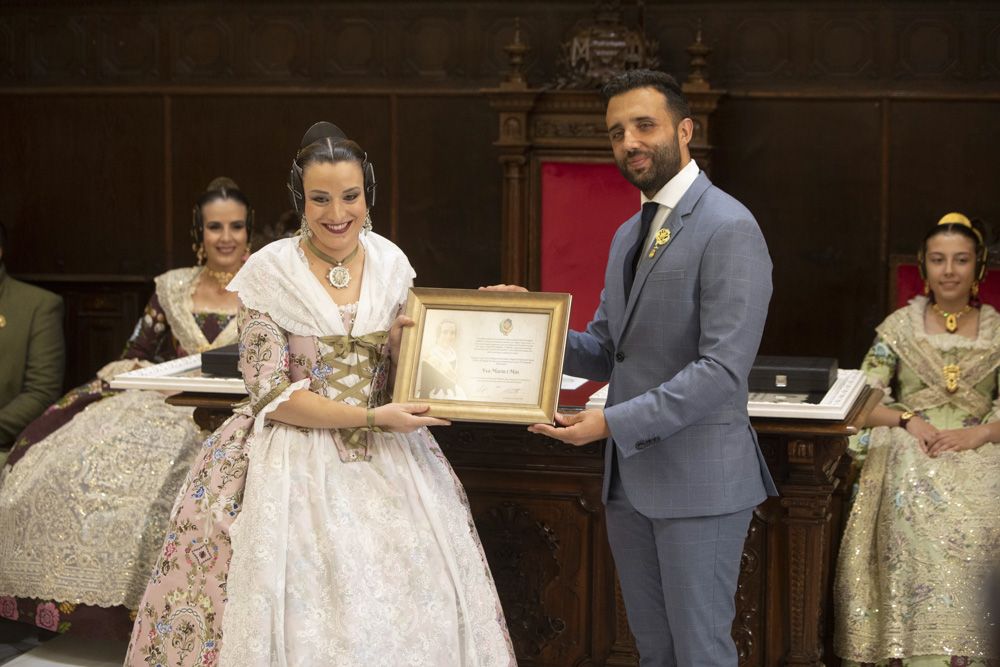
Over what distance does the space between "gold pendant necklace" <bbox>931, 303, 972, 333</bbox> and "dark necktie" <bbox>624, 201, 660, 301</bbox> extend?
185cm

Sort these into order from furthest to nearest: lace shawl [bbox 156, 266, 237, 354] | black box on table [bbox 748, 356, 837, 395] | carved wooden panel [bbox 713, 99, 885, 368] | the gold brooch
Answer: carved wooden panel [bbox 713, 99, 885, 368] → lace shawl [bbox 156, 266, 237, 354] → the gold brooch → black box on table [bbox 748, 356, 837, 395]

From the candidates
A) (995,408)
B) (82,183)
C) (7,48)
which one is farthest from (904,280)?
(7,48)

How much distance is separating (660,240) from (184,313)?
249 cm

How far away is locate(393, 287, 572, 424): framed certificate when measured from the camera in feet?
10.2

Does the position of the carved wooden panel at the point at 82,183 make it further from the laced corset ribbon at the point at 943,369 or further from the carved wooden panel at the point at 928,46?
the laced corset ribbon at the point at 943,369

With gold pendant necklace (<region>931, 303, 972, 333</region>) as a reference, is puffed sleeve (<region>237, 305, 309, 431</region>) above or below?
below

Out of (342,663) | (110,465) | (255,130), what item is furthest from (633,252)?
(255,130)

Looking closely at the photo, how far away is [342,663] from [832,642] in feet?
5.95

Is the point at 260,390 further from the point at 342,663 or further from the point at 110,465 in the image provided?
the point at 110,465

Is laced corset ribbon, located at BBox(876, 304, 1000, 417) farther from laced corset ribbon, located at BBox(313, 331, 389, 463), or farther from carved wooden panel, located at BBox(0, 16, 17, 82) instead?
carved wooden panel, located at BBox(0, 16, 17, 82)

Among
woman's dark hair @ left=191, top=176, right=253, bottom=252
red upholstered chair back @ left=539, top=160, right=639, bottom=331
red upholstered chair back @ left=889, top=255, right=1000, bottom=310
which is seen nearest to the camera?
woman's dark hair @ left=191, top=176, right=253, bottom=252

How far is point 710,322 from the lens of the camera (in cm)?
291

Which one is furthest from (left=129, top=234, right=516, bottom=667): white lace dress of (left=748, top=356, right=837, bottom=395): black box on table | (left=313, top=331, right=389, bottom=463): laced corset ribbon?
(left=748, top=356, right=837, bottom=395): black box on table

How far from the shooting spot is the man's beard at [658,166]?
3004mm
